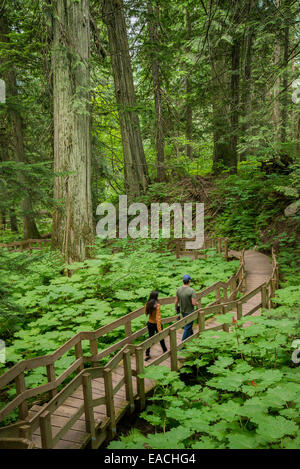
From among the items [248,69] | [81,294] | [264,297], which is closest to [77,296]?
[81,294]

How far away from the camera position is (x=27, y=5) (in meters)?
8.53

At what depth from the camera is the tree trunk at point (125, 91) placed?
1534cm

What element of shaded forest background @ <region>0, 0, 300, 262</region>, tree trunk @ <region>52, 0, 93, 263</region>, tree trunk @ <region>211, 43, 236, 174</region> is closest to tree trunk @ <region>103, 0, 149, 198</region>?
shaded forest background @ <region>0, 0, 300, 262</region>

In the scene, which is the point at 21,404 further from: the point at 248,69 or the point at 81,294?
the point at 248,69

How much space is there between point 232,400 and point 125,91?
1578cm

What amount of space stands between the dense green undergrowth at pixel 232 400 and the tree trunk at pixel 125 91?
35.3 feet

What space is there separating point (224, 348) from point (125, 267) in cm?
480

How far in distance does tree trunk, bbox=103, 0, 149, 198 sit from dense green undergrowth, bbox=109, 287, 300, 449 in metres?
10.8

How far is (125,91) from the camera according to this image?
16.3m

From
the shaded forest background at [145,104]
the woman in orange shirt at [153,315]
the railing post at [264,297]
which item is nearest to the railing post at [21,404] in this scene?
the woman in orange shirt at [153,315]

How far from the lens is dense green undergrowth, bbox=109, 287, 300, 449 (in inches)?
119
